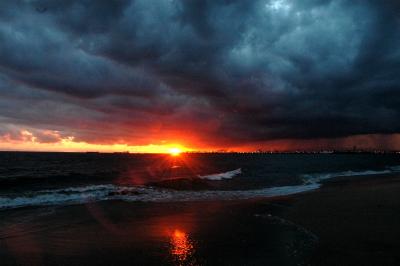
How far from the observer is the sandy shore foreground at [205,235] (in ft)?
34.2

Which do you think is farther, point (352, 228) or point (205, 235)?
point (352, 228)

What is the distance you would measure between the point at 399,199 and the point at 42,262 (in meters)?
23.3

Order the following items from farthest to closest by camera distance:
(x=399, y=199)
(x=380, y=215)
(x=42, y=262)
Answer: (x=399, y=199) → (x=380, y=215) → (x=42, y=262)

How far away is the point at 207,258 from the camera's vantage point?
10383 mm

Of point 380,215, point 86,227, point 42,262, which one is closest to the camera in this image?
point 42,262

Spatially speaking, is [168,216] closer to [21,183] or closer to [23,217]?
[23,217]

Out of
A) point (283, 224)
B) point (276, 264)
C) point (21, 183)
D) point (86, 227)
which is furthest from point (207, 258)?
point (21, 183)

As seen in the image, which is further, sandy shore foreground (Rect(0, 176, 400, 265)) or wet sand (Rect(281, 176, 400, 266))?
sandy shore foreground (Rect(0, 176, 400, 265))

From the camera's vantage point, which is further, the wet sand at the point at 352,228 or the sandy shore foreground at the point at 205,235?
the sandy shore foreground at the point at 205,235

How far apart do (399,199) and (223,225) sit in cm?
1533

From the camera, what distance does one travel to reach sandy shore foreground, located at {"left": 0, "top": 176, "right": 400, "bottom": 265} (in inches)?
410

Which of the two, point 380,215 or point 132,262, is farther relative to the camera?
point 380,215

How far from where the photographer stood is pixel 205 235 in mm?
13461

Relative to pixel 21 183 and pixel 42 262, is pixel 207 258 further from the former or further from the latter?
pixel 21 183
